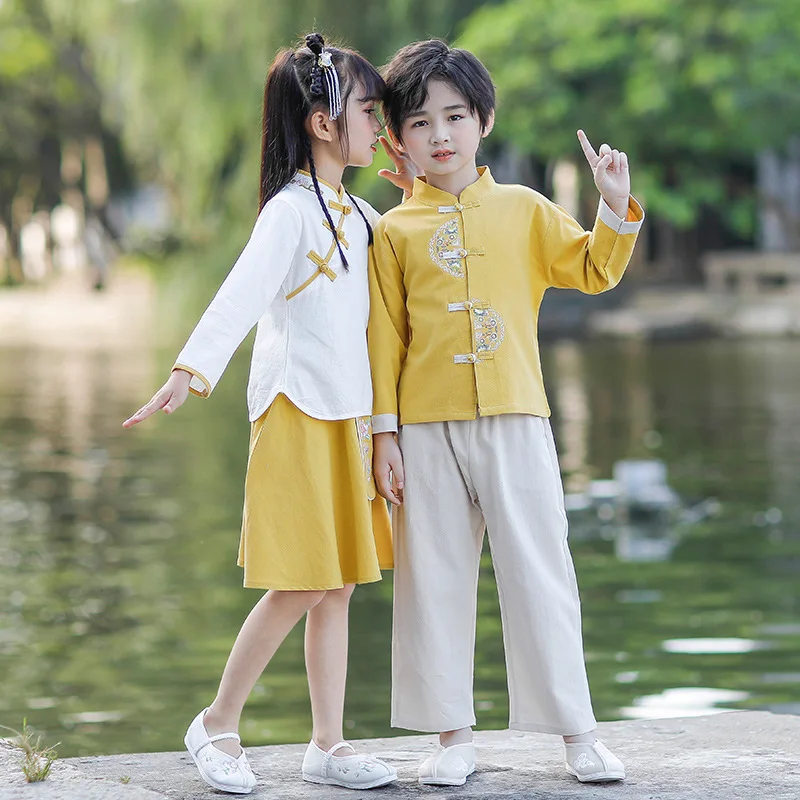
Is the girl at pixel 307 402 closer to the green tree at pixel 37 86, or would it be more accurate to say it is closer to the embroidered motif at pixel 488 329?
the embroidered motif at pixel 488 329

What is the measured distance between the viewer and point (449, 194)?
3.23 m

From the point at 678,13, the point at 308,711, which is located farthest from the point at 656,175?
the point at 308,711

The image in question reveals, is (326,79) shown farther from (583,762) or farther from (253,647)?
(583,762)

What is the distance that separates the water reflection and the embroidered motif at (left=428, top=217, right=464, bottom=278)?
72.1 inches

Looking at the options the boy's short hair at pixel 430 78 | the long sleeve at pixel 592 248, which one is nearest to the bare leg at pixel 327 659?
the long sleeve at pixel 592 248

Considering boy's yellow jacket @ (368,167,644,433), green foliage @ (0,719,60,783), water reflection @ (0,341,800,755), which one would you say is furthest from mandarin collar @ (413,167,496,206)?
water reflection @ (0,341,800,755)

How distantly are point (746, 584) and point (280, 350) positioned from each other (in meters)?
3.78

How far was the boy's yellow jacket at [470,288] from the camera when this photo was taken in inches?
124

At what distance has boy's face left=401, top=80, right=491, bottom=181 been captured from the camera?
3.17m

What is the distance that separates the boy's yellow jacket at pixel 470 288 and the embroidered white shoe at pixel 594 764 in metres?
0.65

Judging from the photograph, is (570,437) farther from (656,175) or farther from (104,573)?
(656,175)

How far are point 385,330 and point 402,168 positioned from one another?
420 mm

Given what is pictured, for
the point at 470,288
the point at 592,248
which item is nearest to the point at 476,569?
the point at 470,288

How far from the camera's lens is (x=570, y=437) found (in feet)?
34.8
